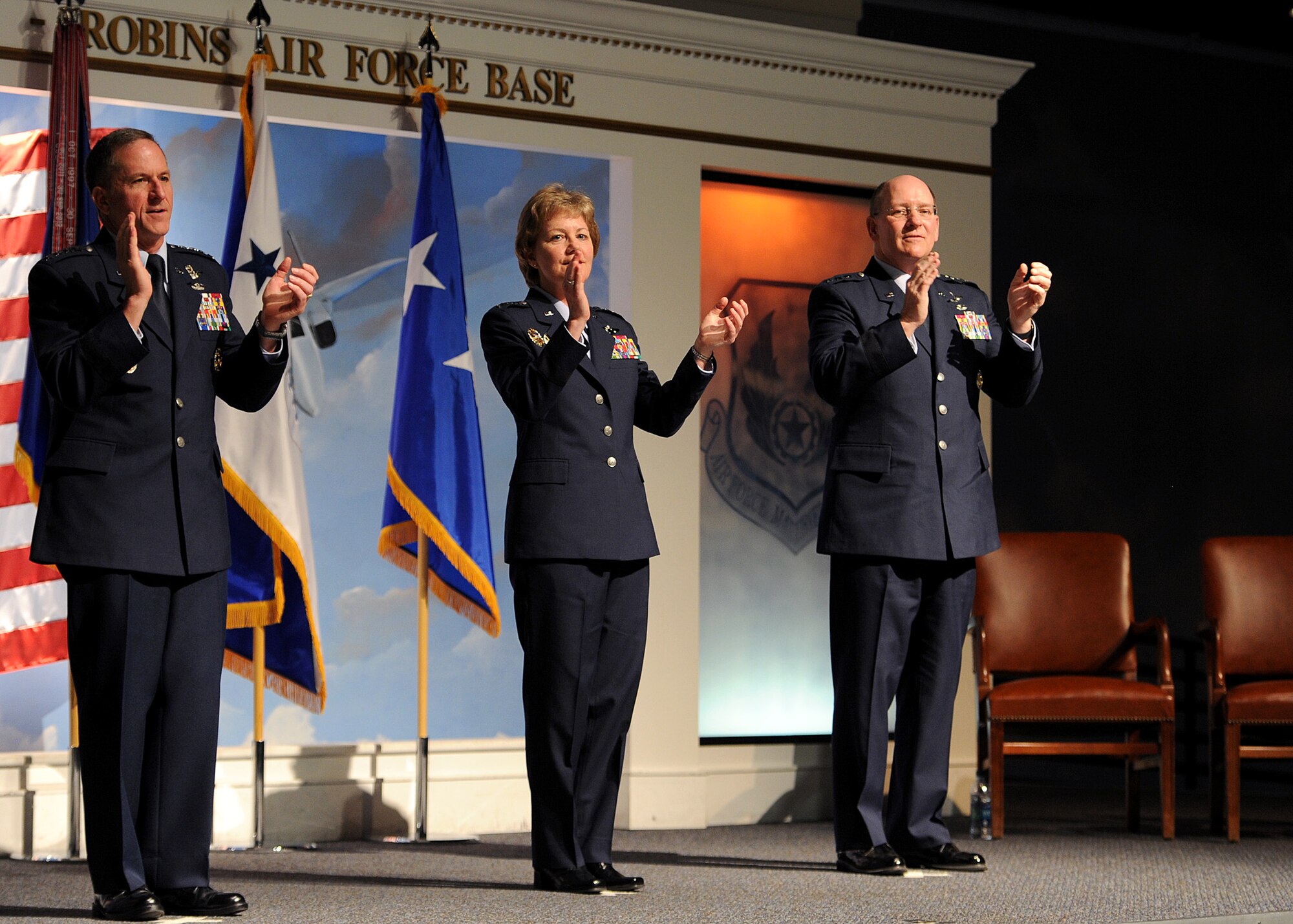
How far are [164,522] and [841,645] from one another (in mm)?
1711

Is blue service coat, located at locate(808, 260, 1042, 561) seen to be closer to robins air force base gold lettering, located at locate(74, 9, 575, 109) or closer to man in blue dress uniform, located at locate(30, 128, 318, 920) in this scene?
man in blue dress uniform, located at locate(30, 128, 318, 920)

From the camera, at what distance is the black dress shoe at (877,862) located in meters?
3.74

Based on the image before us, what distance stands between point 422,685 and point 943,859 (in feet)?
5.71

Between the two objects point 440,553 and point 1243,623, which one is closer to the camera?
point 440,553

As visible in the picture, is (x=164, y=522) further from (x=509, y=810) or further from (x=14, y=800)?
(x=509, y=810)

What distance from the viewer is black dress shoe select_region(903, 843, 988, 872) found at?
12.6 feet

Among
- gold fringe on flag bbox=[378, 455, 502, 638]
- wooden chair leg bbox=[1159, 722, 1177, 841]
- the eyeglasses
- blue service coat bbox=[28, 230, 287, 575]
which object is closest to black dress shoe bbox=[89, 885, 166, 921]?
blue service coat bbox=[28, 230, 287, 575]

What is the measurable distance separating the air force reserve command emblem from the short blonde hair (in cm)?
199

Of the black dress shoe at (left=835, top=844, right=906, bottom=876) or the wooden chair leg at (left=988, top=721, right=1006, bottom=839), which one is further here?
the wooden chair leg at (left=988, top=721, right=1006, bottom=839)

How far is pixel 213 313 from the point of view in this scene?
324 cm

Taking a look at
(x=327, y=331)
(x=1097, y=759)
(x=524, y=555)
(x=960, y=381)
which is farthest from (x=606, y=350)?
(x=1097, y=759)

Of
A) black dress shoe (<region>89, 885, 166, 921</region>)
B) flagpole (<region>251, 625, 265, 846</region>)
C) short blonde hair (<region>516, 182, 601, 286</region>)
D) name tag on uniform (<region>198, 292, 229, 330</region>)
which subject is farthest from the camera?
flagpole (<region>251, 625, 265, 846</region>)

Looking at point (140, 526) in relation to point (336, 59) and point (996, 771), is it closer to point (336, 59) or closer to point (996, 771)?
point (336, 59)

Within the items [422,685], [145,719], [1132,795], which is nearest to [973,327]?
Result: [1132,795]
